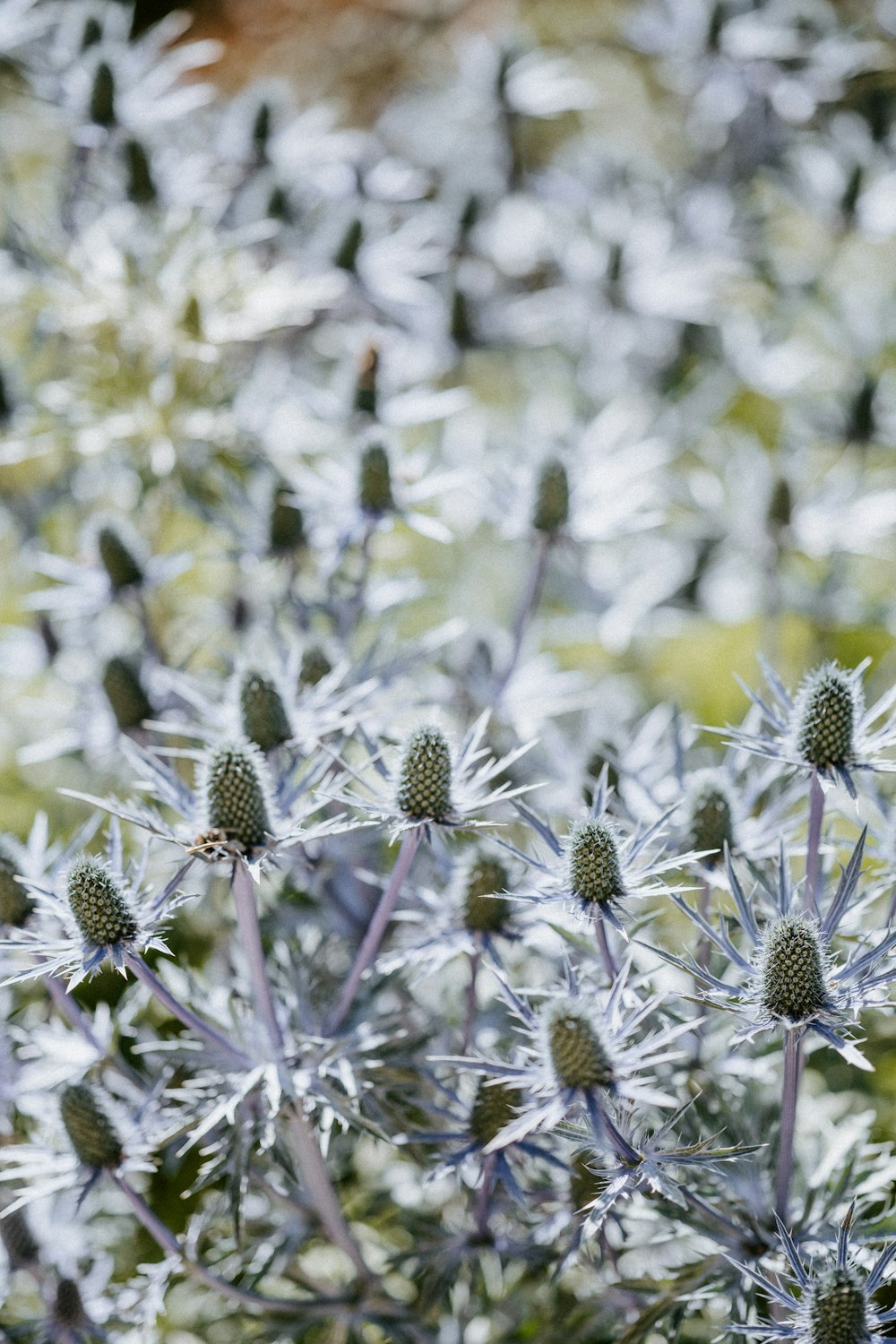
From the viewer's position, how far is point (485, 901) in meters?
0.94

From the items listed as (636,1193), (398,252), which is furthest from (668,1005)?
(398,252)

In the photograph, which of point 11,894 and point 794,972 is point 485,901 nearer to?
point 794,972

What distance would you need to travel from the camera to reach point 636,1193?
33.8 inches

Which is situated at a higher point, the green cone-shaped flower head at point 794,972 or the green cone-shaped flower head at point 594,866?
the green cone-shaped flower head at point 594,866

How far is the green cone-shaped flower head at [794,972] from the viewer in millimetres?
775

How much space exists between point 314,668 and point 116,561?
0.86 ft

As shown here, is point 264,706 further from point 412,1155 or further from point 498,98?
point 498,98

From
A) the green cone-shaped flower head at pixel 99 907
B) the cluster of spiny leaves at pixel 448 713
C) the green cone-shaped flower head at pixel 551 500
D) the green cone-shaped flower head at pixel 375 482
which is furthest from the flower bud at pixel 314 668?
the green cone-shaped flower head at pixel 99 907

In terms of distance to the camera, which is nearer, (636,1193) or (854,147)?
(636,1193)

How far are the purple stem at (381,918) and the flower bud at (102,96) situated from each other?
1.17 m

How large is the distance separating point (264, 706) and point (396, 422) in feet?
1.87

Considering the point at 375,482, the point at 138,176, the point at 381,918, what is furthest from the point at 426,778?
the point at 138,176

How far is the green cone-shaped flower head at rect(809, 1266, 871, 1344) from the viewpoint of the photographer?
29.0 inches

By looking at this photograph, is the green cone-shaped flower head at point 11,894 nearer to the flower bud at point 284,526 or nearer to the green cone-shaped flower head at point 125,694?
the green cone-shaped flower head at point 125,694
